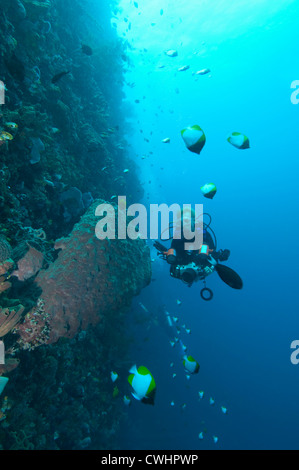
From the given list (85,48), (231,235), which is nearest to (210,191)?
(85,48)

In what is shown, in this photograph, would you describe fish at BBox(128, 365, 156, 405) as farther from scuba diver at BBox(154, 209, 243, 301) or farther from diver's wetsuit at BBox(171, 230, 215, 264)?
diver's wetsuit at BBox(171, 230, 215, 264)

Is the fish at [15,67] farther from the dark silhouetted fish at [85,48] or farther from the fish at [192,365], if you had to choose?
the fish at [192,365]

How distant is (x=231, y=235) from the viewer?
69875 mm

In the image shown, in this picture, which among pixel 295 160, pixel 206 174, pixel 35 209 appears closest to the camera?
pixel 35 209

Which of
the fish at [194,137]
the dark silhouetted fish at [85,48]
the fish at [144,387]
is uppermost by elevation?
the dark silhouetted fish at [85,48]

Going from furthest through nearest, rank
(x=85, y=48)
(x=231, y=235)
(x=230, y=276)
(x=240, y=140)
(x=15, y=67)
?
(x=231, y=235), (x=85, y=48), (x=15, y=67), (x=240, y=140), (x=230, y=276)

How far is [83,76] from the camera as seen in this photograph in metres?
11.0

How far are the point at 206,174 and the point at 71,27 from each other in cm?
7947

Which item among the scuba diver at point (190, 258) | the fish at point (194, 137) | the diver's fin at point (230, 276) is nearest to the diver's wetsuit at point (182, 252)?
the scuba diver at point (190, 258)

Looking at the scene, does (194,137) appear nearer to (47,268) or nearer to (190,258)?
(190,258)

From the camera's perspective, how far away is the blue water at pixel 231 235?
1919 centimetres

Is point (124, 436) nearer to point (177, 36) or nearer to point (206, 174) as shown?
point (177, 36)

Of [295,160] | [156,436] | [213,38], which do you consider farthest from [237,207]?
[156,436]

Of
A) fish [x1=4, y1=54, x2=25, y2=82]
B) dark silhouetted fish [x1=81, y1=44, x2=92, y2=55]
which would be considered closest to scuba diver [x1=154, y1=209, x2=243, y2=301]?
fish [x1=4, y1=54, x2=25, y2=82]
